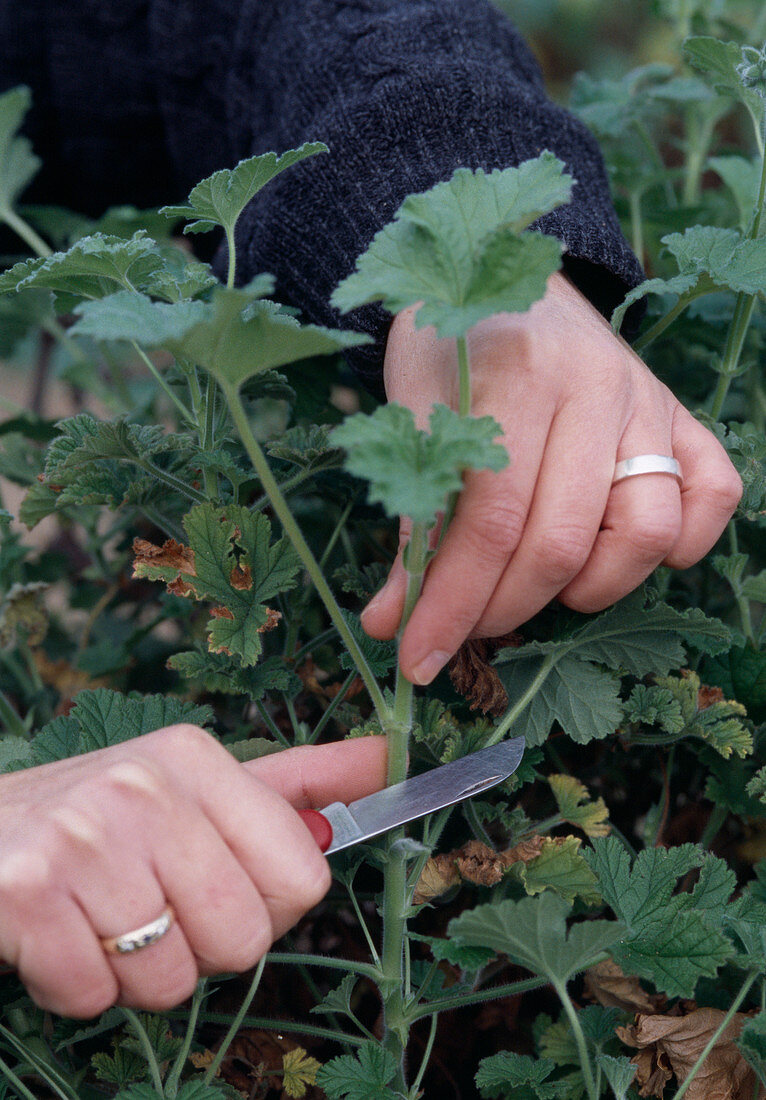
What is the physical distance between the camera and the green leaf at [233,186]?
37.9 inches

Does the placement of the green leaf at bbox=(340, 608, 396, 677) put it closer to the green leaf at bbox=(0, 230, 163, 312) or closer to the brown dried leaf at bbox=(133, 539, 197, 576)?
the brown dried leaf at bbox=(133, 539, 197, 576)

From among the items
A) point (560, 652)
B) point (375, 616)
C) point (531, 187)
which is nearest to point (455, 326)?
point (531, 187)

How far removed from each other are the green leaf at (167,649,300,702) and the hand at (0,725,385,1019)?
235mm

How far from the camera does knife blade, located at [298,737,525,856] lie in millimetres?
903

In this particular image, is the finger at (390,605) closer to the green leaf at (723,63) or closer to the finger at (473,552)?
the finger at (473,552)

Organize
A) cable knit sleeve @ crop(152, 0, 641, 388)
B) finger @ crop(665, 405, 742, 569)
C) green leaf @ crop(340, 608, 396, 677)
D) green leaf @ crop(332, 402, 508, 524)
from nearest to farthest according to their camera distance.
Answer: green leaf @ crop(332, 402, 508, 524), finger @ crop(665, 405, 742, 569), green leaf @ crop(340, 608, 396, 677), cable knit sleeve @ crop(152, 0, 641, 388)

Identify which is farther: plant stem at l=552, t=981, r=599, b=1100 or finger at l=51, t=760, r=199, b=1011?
plant stem at l=552, t=981, r=599, b=1100

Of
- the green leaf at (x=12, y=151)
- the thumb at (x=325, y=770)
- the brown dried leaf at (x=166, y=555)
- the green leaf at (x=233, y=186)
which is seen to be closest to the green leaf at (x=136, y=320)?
the green leaf at (x=233, y=186)

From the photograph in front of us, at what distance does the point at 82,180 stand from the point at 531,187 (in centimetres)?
186

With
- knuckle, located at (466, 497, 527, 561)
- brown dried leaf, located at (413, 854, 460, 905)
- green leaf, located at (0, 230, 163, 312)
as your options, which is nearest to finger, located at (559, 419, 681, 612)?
knuckle, located at (466, 497, 527, 561)

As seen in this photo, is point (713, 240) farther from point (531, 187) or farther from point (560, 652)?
point (560, 652)

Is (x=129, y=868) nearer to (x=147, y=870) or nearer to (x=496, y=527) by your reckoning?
(x=147, y=870)

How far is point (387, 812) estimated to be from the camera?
3.02 ft

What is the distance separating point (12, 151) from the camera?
5.94 feet
